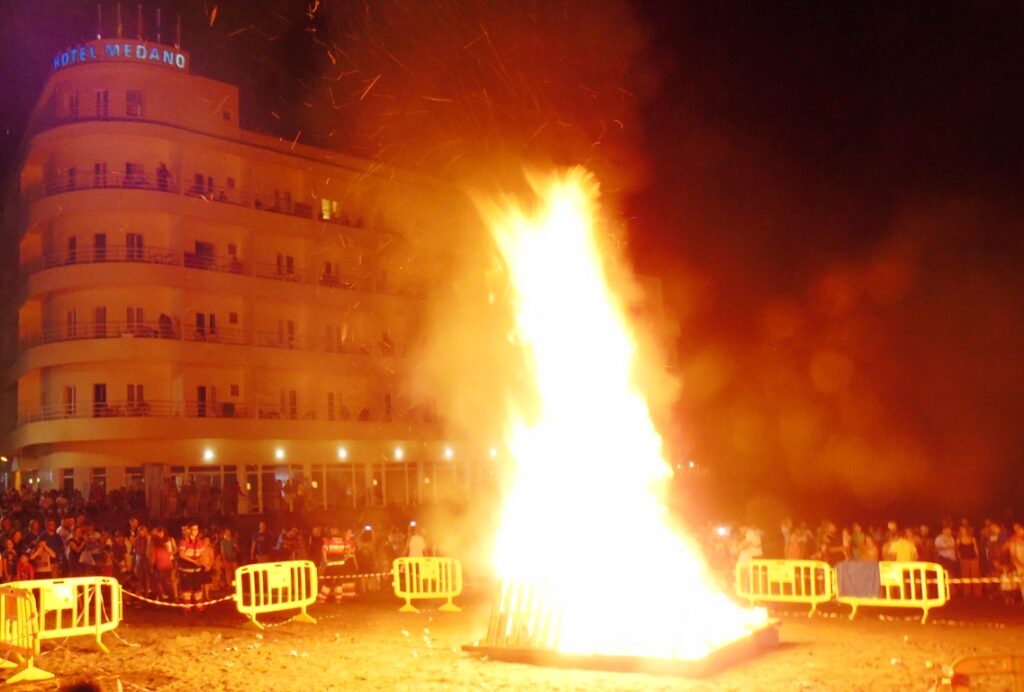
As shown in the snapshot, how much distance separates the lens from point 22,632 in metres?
11.5

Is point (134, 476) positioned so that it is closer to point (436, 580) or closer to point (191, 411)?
point (191, 411)

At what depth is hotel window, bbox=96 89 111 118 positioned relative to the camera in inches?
1476

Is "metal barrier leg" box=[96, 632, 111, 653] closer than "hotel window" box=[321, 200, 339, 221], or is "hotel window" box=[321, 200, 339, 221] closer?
"metal barrier leg" box=[96, 632, 111, 653]

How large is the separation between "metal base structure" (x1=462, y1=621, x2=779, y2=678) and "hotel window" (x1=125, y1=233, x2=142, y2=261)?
28.7 meters

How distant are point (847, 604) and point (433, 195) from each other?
109ft

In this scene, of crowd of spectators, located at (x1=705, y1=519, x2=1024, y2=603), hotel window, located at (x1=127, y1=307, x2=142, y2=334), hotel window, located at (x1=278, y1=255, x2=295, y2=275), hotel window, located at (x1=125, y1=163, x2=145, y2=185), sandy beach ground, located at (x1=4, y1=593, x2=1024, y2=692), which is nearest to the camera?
sandy beach ground, located at (x1=4, y1=593, x2=1024, y2=692)

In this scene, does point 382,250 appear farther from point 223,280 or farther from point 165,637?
point 165,637

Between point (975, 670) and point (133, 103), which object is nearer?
point (975, 670)

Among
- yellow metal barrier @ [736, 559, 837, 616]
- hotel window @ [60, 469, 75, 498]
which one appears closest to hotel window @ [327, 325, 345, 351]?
hotel window @ [60, 469, 75, 498]

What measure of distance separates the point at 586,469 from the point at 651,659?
138 inches

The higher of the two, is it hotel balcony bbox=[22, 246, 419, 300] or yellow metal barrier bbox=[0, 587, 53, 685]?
hotel balcony bbox=[22, 246, 419, 300]

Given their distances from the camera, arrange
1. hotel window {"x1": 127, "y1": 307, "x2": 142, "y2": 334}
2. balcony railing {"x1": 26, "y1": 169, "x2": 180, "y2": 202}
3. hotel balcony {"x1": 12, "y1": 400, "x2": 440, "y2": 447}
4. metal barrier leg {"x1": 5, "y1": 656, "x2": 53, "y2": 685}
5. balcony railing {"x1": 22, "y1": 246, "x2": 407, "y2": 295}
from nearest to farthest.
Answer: metal barrier leg {"x1": 5, "y1": 656, "x2": 53, "y2": 685}, hotel balcony {"x1": 12, "y1": 400, "x2": 440, "y2": 447}, hotel window {"x1": 127, "y1": 307, "x2": 142, "y2": 334}, balcony railing {"x1": 22, "y1": 246, "x2": 407, "y2": 295}, balcony railing {"x1": 26, "y1": 169, "x2": 180, "y2": 202}

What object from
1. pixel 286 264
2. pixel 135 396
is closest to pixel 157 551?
pixel 135 396

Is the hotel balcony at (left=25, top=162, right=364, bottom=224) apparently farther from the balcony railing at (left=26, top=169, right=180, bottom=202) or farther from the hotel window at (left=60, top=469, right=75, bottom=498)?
the hotel window at (left=60, top=469, right=75, bottom=498)
